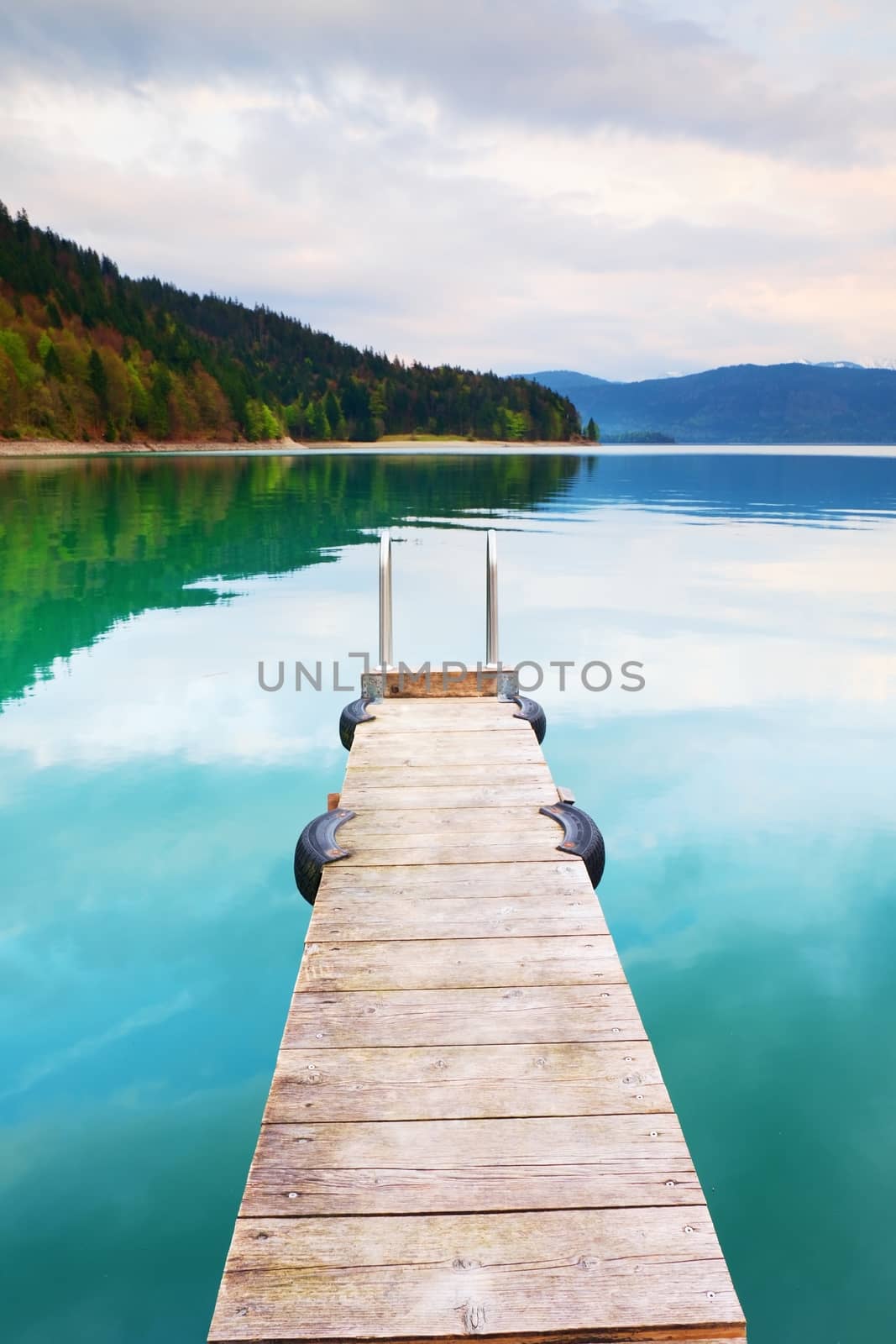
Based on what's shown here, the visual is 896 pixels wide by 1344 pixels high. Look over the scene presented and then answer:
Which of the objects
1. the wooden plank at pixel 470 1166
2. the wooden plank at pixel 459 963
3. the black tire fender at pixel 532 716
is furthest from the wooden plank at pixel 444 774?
the wooden plank at pixel 470 1166

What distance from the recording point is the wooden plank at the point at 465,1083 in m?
2.68

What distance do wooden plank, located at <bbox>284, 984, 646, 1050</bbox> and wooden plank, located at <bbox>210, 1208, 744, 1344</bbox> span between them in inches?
28.9

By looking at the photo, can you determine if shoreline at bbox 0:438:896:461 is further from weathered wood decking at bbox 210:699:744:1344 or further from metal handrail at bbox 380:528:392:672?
weathered wood decking at bbox 210:699:744:1344

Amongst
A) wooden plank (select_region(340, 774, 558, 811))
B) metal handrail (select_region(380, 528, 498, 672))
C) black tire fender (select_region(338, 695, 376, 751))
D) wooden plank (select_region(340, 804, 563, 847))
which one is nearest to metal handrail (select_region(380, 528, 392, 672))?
metal handrail (select_region(380, 528, 498, 672))

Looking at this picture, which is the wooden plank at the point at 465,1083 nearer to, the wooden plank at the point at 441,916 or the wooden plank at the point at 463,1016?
the wooden plank at the point at 463,1016

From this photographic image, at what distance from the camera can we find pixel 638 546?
26031mm

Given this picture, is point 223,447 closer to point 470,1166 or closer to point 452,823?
point 452,823

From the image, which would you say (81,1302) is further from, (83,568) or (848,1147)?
(83,568)

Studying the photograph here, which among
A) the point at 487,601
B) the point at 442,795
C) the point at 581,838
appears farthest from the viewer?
the point at 487,601

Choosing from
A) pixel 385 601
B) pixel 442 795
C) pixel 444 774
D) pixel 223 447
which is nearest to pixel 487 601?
pixel 385 601

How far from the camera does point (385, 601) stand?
7.64m

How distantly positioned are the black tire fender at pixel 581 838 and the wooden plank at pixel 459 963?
860mm

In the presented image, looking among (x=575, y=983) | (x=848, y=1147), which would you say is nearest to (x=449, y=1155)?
(x=575, y=983)

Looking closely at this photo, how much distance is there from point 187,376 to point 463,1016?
122 m
